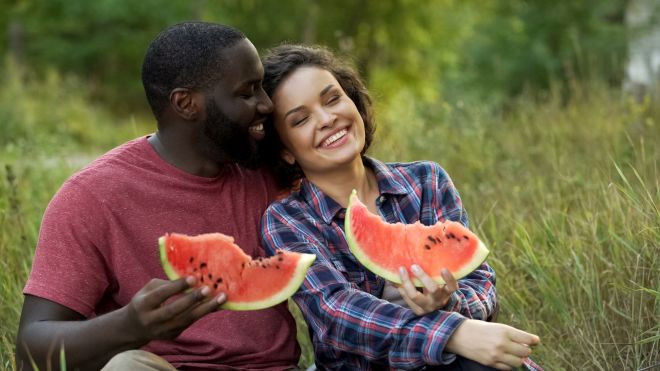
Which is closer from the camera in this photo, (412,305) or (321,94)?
(412,305)

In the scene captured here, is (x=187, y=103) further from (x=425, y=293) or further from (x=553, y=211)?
(x=553, y=211)

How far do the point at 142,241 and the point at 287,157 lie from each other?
0.72m

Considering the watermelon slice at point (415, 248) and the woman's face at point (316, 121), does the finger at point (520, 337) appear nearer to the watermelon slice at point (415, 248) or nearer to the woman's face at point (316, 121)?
the watermelon slice at point (415, 248)

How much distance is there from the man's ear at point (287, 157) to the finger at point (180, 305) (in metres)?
1.07

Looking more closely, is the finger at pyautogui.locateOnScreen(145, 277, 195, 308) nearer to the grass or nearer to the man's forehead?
the man's forehead

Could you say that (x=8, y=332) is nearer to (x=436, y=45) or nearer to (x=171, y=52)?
(x=171, y=52)

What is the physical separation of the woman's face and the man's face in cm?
23

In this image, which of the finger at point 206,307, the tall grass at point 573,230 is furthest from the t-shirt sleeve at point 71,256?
the tall grass at point 573,230

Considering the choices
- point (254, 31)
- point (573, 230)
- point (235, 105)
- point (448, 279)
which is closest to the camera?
point (448, 279)

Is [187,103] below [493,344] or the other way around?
the other way around

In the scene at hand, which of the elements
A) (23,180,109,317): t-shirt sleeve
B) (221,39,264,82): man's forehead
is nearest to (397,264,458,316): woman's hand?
(221,39,264,82): man's forehead

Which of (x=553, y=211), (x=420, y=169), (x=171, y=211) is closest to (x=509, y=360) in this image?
(x=420, y=169)

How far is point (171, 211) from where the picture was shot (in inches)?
125

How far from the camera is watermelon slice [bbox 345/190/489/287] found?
2.94 meters
